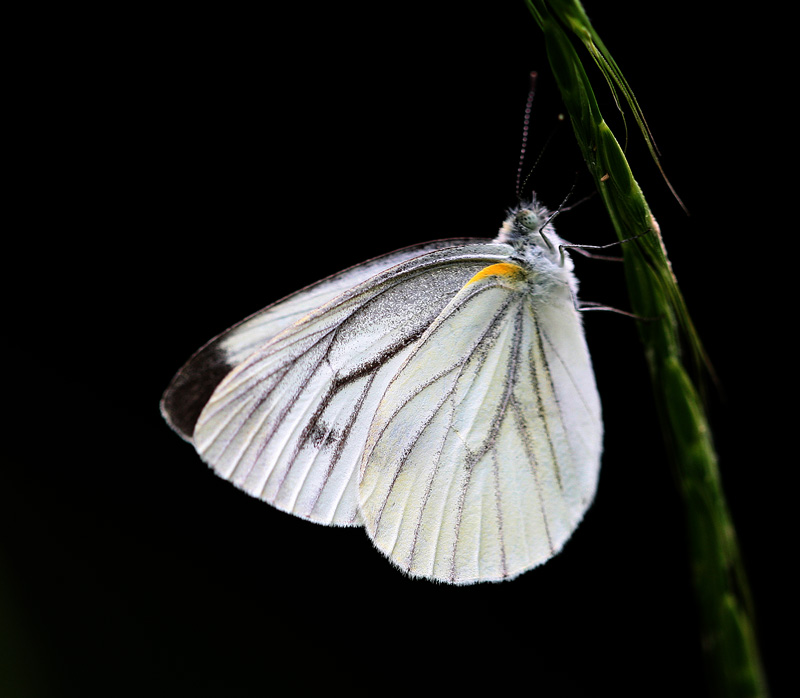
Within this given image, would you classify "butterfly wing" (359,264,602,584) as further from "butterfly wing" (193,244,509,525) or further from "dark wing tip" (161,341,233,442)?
"dark wing tip" (161,341,233,442)

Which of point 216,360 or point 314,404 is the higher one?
point 216,360

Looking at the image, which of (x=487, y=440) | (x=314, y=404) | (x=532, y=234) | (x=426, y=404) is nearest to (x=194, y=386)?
(x=314, y=404)

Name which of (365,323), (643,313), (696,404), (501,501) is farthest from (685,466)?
(365,323)

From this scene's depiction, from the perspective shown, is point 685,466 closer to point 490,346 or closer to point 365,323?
point 490,346

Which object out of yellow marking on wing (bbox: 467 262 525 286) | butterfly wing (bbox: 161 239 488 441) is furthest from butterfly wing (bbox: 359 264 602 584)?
butterfly wing (bbox: 161 239 488 441)

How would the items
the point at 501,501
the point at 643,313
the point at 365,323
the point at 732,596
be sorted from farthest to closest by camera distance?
the point at 365,323, the point at 501,501, the point at 643,313, the point at 732,596

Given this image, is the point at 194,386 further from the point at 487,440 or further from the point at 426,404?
the point at 487,440

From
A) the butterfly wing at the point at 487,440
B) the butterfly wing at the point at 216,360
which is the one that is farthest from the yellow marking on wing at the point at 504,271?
the butterfly wing at the point at 216,360
